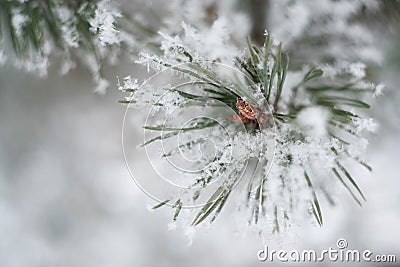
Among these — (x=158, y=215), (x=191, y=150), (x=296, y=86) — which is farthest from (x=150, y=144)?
(x=158, y=215)

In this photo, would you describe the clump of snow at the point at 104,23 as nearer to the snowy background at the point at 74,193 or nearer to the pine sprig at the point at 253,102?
the pine sprig at the point at 253,102

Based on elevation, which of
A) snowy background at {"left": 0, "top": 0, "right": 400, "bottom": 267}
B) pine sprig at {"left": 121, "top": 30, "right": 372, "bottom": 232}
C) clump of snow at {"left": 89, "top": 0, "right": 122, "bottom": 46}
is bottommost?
pine sprig at {"left": 121, "top": 30, "right": 372, "bottom": 232}

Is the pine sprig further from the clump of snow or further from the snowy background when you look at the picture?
the snowy background

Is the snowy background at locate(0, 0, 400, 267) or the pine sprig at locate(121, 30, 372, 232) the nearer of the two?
the pine sprig at locate(121, 30, 372, 232)

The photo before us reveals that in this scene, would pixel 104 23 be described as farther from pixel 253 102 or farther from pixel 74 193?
pixel 74 193

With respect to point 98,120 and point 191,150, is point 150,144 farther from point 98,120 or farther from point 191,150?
point 98,120

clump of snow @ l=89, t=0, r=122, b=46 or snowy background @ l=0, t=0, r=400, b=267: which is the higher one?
snowy background @ l=0, t=0, r=400, b=267

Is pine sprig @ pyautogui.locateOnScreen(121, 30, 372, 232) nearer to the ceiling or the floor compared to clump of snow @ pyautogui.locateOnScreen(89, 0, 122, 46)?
nearer to the floor

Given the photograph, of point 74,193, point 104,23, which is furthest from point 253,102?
point 74,193

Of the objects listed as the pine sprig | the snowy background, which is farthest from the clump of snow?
the snowy background

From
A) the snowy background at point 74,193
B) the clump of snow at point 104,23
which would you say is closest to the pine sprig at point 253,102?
the clump of snow at point 104,23
